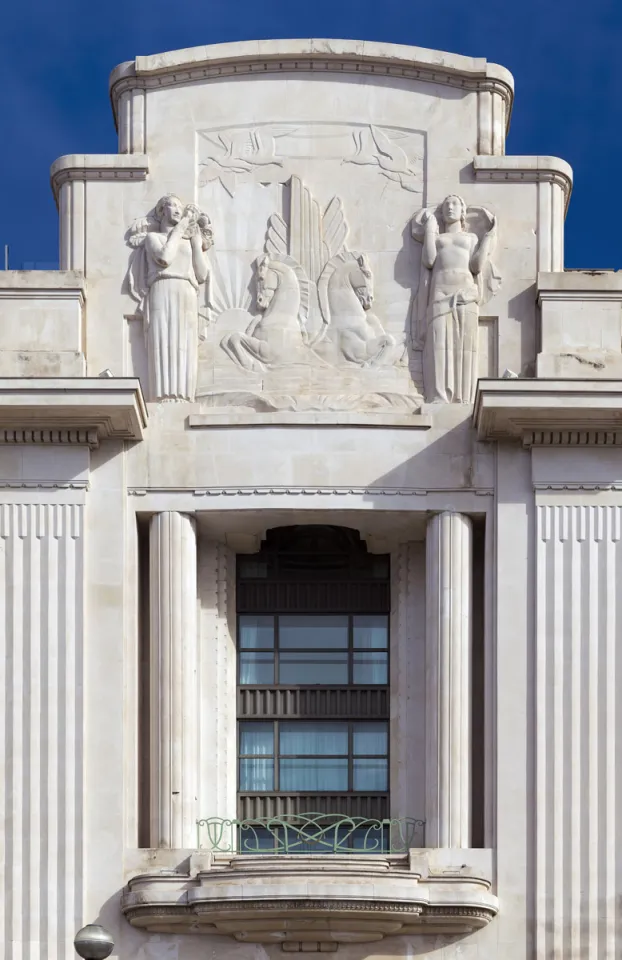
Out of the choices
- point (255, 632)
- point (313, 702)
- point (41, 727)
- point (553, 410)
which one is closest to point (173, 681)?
point (41, 727)

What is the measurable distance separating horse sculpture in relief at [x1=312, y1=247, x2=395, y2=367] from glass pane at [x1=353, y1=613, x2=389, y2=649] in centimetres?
341

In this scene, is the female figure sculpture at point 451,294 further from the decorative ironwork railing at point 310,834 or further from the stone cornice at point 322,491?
the decorative ironwork railing at point 310,834

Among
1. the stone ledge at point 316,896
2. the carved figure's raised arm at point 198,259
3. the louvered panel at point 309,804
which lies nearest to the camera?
the stone ledge at point 316,896

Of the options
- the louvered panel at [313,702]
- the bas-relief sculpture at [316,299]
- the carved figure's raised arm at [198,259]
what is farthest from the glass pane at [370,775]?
the carved figure's raised arm at [198,259]

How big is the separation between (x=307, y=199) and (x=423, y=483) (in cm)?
428

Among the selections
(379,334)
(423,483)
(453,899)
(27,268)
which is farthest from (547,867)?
(27,268)

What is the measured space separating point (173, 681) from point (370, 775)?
3139 millimetres

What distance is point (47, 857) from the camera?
34188mm

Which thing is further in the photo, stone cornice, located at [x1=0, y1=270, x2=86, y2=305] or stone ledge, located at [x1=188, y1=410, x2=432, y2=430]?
stone cornice, located at [x1=0, y1=270, x2=86, y2=305]

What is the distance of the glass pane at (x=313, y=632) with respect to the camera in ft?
120

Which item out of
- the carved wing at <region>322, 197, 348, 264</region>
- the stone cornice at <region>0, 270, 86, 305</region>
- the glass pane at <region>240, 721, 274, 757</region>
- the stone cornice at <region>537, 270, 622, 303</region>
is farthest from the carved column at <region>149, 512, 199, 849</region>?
the stone cornice at <region>537, 270, 622, 303</region>

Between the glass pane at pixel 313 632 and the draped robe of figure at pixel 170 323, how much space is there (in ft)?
11.1

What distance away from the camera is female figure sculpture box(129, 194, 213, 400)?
35.8m

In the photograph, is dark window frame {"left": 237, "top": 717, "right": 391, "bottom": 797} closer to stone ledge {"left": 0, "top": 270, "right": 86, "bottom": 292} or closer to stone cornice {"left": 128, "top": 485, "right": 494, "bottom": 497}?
stone cornice {"left": 128, "top": 485, "right": 494, "bottom": 497}
